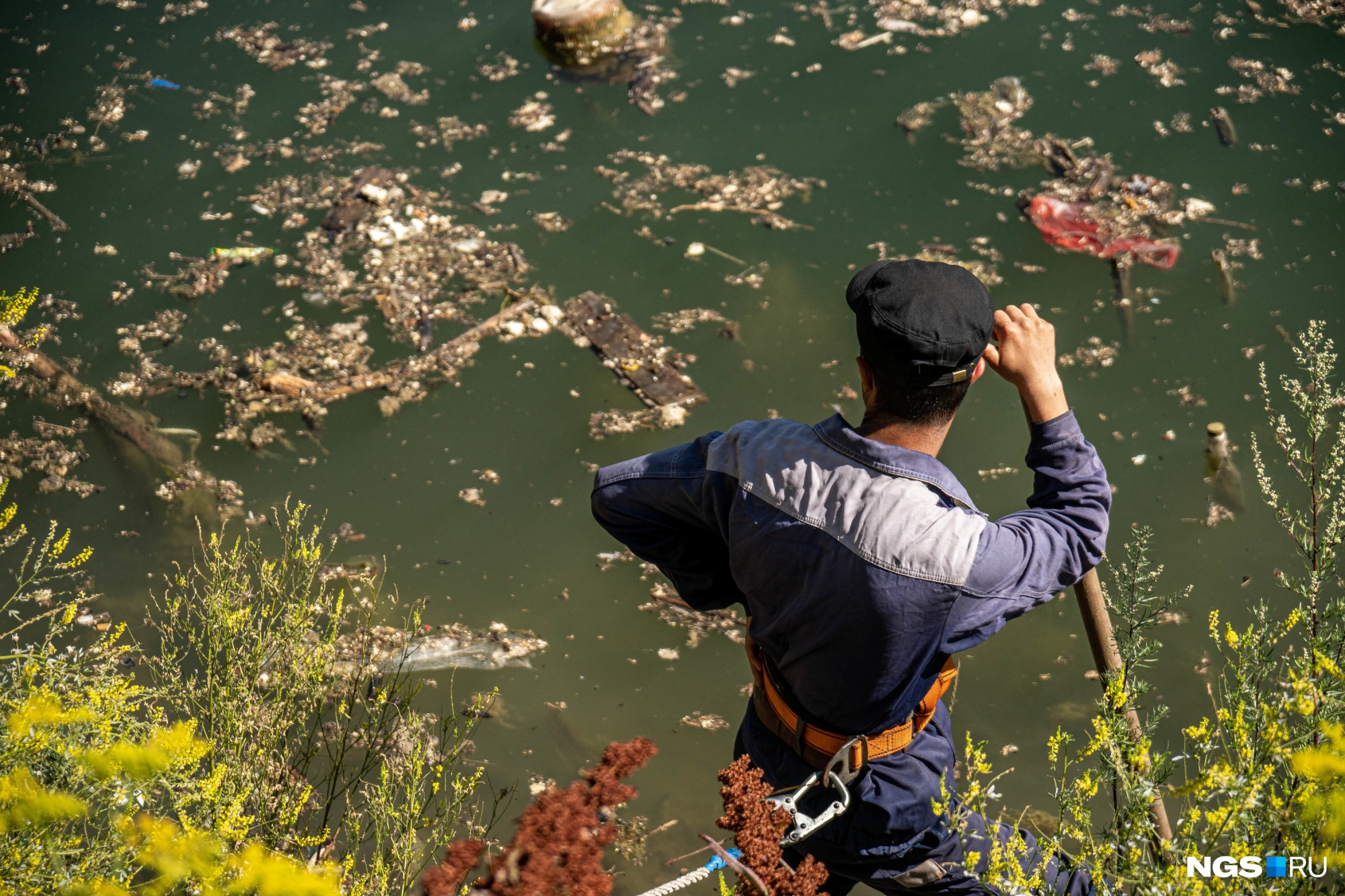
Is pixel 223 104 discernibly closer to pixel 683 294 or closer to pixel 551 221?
pixel 551 221

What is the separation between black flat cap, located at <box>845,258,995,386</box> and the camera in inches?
54.2

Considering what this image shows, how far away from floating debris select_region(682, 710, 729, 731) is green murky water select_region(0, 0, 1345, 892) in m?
0.02

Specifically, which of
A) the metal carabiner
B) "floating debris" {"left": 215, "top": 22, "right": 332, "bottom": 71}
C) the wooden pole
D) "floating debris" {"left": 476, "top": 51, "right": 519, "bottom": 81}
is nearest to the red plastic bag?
the wooden pole

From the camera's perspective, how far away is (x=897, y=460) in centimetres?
143

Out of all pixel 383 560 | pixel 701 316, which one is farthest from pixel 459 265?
pixel 383 560

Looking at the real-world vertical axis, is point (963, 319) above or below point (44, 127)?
above

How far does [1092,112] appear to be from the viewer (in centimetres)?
429

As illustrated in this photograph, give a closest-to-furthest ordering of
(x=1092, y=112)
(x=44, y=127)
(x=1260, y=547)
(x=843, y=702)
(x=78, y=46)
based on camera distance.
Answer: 1. (x=843, y=702)
2. (x=1260, y=547)
3. (x=1092, y=112)
4. (x=44, y=127)
5. (x=78, y=46)

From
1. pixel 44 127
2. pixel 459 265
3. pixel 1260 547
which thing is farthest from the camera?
pixel 44 127

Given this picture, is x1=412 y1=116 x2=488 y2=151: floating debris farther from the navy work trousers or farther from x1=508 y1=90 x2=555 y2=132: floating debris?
the navy work trousers

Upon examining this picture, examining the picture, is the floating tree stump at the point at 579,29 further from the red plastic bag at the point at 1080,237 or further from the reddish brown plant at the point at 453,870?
the reddish brown plant at the point at 453,870

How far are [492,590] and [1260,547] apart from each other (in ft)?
8.16

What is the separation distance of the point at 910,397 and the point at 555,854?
0.87 m

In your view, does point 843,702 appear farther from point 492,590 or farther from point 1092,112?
point 1092,112
